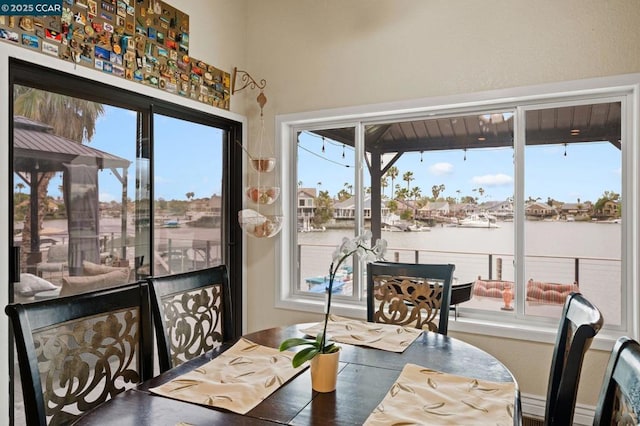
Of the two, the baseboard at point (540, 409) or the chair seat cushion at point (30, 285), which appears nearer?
the chair seat cushion at point (30, 285)

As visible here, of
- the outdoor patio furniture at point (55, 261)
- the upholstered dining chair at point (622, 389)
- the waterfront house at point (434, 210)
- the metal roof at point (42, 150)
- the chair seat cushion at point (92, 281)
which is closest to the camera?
the upholstered dining chair at point (622, 389)

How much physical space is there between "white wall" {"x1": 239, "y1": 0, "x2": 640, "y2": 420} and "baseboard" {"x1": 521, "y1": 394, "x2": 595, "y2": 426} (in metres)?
0.05

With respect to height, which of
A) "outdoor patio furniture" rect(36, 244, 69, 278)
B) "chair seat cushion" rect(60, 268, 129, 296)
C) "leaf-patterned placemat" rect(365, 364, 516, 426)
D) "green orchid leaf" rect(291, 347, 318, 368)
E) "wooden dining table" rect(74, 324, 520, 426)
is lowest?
"wooden dining table" rect(74, 324, 520, 426)

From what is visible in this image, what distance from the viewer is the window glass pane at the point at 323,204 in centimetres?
340

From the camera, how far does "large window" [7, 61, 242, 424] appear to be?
2.11 metres

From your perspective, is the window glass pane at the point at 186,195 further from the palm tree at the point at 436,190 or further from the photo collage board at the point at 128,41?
the palm tree at the point at 436,190

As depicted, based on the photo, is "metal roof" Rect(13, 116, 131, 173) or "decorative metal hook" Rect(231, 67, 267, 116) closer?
"metal roof" Rect(13, 116, 131, 173)

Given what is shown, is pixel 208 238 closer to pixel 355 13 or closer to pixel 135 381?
pixel 135 381

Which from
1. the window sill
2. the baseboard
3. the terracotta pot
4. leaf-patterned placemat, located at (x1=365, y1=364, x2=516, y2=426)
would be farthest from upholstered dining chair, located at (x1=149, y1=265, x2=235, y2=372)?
the baseboard

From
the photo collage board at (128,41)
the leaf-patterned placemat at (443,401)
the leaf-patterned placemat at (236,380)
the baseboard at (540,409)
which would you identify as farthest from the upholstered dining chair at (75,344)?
the baseboard at (540,409)

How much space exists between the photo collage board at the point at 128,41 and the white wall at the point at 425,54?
2.03 ft

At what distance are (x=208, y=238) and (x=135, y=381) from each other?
1.76 m

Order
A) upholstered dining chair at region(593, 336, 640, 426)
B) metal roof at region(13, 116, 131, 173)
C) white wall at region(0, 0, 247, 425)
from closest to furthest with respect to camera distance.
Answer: upholstered dining chair at region(593, 336, 640, 426), white wall at region(0, 0, 247, 425), metal roof at region(13, 116, 131, 173)

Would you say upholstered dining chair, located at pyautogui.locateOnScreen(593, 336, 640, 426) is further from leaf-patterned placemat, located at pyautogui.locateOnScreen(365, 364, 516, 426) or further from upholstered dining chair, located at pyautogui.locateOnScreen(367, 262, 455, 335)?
upholstered dining chair, located at pyautogui.locateOnScreen(367, 262, 455, 335)
